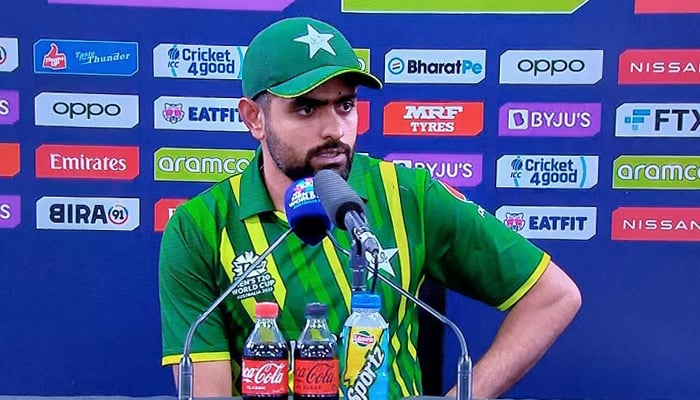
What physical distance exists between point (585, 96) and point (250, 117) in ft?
2.70

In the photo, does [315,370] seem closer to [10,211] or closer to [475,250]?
[475,250]

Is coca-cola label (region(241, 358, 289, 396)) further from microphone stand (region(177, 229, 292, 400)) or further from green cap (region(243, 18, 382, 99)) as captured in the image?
green cap (region(243, 18, 382, 99))

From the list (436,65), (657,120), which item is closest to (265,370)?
(436,65)

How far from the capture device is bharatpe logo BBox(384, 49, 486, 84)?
1857 millimetres

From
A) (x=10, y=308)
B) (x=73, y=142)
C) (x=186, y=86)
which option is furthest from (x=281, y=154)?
(x=10, y=308)

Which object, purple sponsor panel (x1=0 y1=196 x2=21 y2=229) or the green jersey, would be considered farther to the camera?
purple sponsor panel (x1=0 y1=196 x2=21 y2=229)

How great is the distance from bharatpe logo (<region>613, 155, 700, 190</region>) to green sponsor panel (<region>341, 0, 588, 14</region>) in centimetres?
40

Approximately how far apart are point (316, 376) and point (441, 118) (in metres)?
0.96

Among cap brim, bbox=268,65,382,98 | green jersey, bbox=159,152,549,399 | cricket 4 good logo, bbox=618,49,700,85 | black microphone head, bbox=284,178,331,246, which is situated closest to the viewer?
black microphone head, bbox=284,178,331,246

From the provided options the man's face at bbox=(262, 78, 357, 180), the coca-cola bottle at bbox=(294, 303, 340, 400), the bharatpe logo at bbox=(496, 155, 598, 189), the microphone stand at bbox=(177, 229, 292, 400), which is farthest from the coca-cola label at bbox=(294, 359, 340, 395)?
the bharatpe logo at bbox=(496, 155, 598, 189)

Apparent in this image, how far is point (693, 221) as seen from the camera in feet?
6.12

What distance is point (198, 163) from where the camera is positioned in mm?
1891

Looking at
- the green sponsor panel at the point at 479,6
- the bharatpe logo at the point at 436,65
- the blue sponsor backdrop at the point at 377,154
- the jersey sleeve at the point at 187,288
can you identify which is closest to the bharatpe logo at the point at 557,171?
the blue sponsor backdrop at the point at 377,154

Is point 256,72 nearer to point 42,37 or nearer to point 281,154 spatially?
point 281,154
